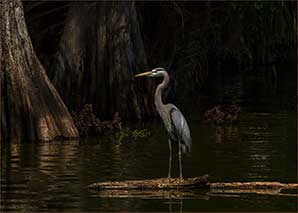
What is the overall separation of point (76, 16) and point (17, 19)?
10.6 feet

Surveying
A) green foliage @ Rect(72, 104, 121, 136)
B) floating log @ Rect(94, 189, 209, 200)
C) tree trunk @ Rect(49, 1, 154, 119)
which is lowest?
floating log @ Rect(94, 189, 209, 200)

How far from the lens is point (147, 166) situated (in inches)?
621

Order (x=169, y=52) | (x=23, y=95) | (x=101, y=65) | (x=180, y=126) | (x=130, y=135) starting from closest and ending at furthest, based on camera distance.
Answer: (x=180, y=126)
(x=23, y=95)
(x=130, y=135)
(x=101, y=65)
(x=169, y=52)

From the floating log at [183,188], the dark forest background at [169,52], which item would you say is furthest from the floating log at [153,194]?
the dark forest background at [169,52]

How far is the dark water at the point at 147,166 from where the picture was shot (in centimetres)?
1238

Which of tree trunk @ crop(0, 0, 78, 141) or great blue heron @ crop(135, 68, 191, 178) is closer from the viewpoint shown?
great blue heron @ crop(135, 68, 191, 178)

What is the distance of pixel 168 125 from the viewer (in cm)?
1435

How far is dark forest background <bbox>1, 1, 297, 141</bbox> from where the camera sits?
22453 millimetres

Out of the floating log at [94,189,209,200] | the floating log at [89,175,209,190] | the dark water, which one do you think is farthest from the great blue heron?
the floating log at [94,189,209,200]

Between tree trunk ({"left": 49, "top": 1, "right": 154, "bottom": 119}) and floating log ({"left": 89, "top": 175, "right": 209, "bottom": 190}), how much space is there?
29.8 ft

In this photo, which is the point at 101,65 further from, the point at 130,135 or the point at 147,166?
the point at 147,166

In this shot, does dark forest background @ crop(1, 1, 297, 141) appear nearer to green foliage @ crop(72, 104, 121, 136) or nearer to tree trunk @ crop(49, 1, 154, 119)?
tree trunk @ crop(49, 1, 154, 119)

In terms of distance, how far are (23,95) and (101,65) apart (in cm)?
367

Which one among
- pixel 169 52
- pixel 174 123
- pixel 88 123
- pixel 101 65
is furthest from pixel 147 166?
pixel 169 52
